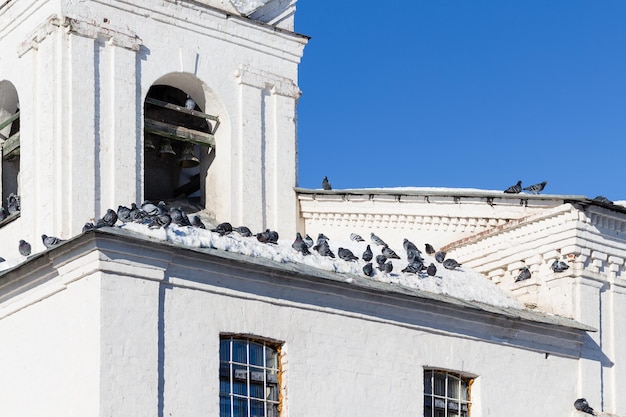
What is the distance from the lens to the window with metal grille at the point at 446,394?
21.8 metres

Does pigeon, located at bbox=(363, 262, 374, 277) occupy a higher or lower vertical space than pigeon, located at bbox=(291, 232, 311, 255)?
lower

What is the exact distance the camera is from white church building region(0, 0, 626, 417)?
19.2m

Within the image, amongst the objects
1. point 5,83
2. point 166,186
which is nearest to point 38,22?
point 5,83

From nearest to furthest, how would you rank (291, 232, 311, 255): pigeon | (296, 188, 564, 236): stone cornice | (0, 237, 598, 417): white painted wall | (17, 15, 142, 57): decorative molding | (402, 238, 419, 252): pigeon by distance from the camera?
(0, 237, 598, 417): white painted wall, (291, 232, 311, 255): pigeon, (402, 238, 419, 252): pigeon, (296, 188, 564, 236): stone cornice, (17, 15, 142, 57): decorative molding

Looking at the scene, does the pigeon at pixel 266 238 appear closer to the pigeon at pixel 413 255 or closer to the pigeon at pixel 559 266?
the pigeon at pixel 413 255

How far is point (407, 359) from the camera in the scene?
70.5ft

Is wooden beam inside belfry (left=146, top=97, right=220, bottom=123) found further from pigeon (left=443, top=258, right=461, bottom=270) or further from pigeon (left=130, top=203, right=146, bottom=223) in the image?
pigeon (left=130, top=203, right=146, bottom=223)

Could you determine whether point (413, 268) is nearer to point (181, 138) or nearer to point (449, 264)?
point (449, 264)

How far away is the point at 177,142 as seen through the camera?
26.9 m

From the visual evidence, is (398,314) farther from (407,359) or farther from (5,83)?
(5,83)

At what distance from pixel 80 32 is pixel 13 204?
2.85 meters

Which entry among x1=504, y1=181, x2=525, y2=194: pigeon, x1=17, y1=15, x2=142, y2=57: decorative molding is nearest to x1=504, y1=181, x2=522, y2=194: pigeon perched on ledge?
x1=504, y1=181, x2=525, y2=194: pigeon

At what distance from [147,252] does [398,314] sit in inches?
150

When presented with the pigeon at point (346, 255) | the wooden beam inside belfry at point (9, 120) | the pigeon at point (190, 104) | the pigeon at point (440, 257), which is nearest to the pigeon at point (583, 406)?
the pigeon at point (440, 257)
